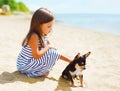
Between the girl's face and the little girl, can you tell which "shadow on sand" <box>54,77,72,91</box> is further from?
the girl's face

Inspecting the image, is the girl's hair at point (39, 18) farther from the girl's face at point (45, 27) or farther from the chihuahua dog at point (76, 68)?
the chihuahua dog at point (76, 68)

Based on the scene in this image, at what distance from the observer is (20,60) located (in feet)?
16.3

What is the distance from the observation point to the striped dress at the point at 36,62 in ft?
15.8

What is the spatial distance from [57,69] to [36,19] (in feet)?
4.59

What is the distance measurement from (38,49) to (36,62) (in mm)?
197

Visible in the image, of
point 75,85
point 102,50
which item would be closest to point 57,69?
point 75,85

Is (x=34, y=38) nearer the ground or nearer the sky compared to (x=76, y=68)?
nearer the sky

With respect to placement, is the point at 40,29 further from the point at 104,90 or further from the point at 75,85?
the point at 104,90

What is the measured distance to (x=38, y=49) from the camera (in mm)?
4797

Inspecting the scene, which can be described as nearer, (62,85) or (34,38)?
(34,38)

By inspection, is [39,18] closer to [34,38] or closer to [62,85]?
[34,38]

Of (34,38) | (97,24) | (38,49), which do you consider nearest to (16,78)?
(38,49)

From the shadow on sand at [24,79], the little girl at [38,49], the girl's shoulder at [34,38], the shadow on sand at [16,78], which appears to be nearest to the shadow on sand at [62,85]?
the shadow on sand at [24,79]

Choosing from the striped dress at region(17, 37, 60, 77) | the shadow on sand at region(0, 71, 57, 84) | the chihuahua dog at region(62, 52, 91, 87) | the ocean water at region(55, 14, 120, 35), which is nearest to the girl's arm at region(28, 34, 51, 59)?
the striped dress at region(17, 37, 60, 77)
